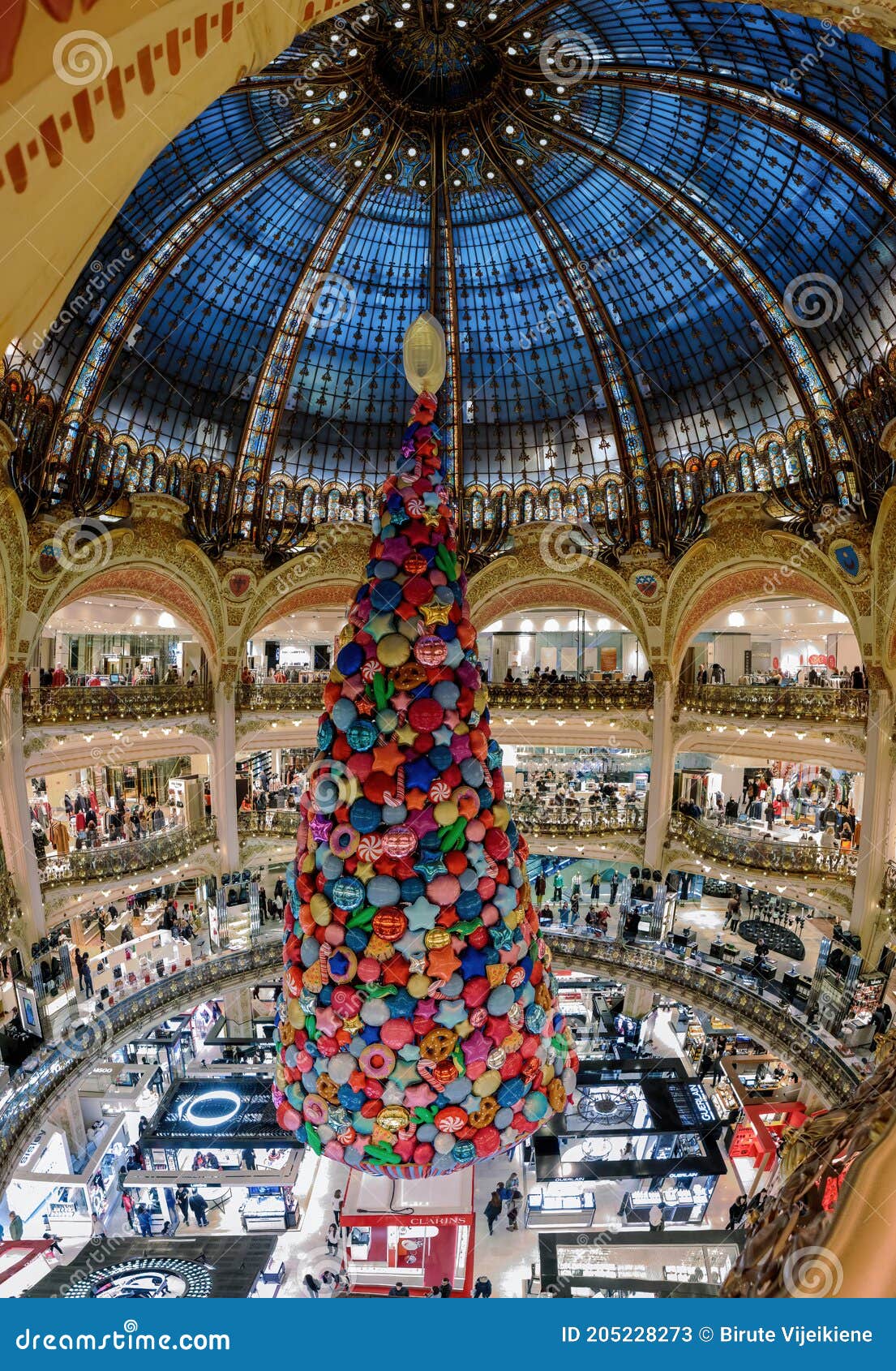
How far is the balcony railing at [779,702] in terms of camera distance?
67.5 feet

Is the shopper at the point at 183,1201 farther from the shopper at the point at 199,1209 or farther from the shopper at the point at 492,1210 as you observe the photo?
the shopper at the point at 492,1210

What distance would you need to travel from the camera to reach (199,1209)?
55.7ft

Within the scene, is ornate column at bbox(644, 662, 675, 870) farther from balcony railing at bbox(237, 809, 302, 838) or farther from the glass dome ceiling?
balcony railing at bbox(237, 809, 302, 838)

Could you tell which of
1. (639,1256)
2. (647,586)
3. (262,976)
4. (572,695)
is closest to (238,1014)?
(262,976)

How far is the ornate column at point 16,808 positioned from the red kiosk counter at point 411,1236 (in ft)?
37.2

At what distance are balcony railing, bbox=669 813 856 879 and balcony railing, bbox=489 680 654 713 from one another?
180 inches

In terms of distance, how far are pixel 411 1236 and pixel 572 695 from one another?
→ 646 inches

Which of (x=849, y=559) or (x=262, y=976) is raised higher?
(x=849, y=559)

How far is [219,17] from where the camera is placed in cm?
180

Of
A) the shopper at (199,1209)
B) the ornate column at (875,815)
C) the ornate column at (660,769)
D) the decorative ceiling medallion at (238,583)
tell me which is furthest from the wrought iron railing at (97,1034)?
the ornate column at (875,815)

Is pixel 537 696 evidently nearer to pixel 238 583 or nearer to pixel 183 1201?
pixel 238 583
